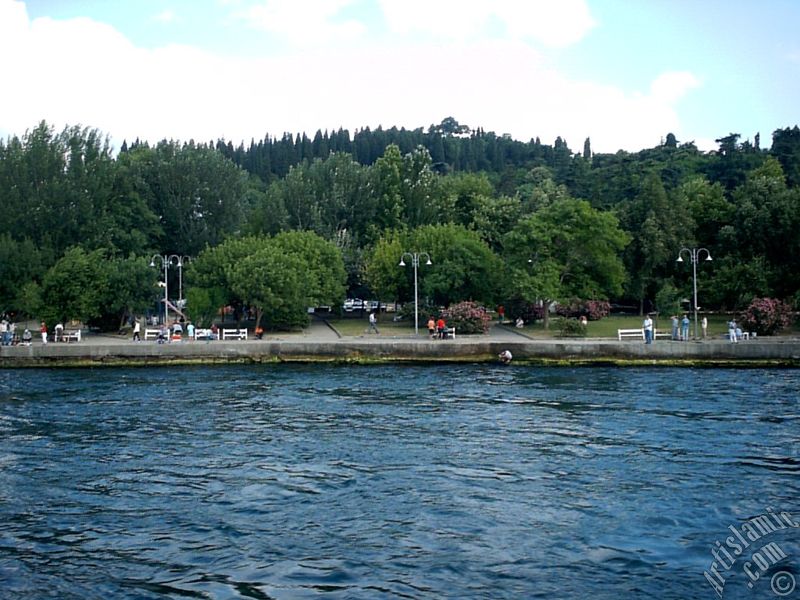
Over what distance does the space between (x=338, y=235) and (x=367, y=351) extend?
81.1 ft

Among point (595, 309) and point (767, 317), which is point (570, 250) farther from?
point (767, 317)

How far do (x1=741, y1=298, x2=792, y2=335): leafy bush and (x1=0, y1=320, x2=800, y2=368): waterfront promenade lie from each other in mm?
1982

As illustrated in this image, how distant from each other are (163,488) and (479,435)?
33.4 ft

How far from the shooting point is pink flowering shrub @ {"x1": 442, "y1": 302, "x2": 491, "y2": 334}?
176 ft

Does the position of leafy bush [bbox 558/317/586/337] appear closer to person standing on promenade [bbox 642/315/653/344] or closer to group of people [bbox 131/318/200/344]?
person standing on promenade [bbox 642/315/653/344]

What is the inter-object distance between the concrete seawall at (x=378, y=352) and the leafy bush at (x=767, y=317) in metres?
2.53

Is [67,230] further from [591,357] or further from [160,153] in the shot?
[591,357]

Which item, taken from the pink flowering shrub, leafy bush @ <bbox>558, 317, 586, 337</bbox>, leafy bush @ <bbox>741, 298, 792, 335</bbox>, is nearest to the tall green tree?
the pink flowering shrub

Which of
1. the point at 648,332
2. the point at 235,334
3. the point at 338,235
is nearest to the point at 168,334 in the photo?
the point at 235,334

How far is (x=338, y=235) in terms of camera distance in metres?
71.4

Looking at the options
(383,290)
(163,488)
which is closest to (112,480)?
(163,488)

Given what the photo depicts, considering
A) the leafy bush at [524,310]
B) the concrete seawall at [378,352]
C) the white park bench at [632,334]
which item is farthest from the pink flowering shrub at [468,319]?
the white park bench at [632,334]

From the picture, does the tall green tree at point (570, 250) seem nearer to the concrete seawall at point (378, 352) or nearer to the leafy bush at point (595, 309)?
the leafy bush at point (595, 309)

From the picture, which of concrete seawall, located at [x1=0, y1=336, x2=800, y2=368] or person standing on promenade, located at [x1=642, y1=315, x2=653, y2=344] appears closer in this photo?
concrete seawall, located at [x1=0, y1=336, x2=800, y2=368]
